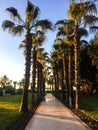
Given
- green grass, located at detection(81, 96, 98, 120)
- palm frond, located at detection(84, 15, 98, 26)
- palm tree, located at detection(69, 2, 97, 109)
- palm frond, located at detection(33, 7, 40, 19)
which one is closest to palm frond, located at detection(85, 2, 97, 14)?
palm tree, located at detection(69, 2, 97, 109)

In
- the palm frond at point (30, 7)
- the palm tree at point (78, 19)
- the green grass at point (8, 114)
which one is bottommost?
the green grass at point (8, 114)

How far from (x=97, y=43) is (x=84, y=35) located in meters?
12.5

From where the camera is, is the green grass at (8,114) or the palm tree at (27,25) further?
the palm tree at (27,25)

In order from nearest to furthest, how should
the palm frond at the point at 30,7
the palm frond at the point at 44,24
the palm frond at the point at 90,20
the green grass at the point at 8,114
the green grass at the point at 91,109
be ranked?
the green grass at the point at 8,114, the green grass at the point at 91,109, the palm frond at the point at 90,20, the palm frond at the point at 30,7, the palm frond at the point at 44,24

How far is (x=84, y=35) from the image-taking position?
31.7 m

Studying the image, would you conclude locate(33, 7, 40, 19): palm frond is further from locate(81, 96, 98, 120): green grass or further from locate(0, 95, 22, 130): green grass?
locate(81, 96, 98, 120): green grass

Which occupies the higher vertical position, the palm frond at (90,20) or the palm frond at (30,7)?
the palm frond at (30,7)

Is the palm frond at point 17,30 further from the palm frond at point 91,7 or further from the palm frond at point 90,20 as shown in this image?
the palm frond at point 91,7

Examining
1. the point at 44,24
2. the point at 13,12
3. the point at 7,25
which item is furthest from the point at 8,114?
the point at 13,12

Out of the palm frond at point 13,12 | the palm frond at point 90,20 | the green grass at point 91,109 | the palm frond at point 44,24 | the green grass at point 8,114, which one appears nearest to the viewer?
the green grass at point 8,114

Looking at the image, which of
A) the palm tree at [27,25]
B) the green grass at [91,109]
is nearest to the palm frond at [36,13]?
the palm tree at [27,25]

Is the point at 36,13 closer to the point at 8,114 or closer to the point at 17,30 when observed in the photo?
the point at 17,30

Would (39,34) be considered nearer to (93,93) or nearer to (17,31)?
(17,31)

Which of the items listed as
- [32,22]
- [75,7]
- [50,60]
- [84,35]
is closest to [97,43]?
[84,35]
